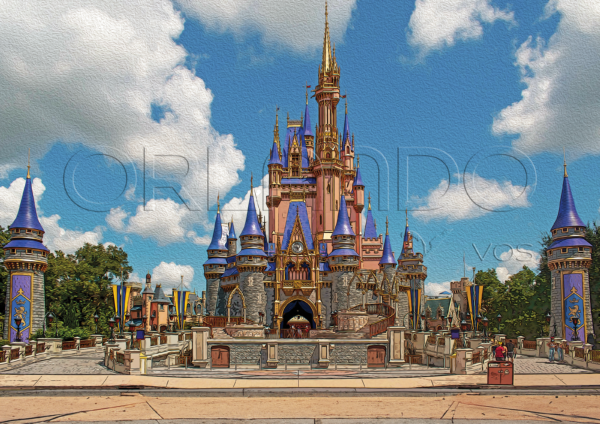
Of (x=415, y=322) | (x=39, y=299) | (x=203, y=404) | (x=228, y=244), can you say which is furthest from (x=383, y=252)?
(x=203, y=404)

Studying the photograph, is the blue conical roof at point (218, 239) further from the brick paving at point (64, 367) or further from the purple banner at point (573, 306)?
the purple banner at point (573, 306)

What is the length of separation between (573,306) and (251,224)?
31899mm

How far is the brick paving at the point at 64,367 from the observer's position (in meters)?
31.4

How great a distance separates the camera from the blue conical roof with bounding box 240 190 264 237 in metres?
61.2

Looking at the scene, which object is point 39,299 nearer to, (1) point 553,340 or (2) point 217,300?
(2) point 217,300

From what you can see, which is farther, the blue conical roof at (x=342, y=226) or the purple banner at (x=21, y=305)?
the blue conical roof at (x=342, y=226)

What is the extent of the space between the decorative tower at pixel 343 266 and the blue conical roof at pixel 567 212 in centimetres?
2071

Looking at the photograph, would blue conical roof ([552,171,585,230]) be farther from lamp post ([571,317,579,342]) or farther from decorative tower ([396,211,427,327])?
decorative tower ([396,211,427,327])

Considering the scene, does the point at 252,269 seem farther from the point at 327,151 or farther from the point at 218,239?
the point at 327,151

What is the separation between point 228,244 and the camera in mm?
70375

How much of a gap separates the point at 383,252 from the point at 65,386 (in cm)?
5084

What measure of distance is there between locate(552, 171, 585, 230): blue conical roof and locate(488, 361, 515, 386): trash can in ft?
82.2

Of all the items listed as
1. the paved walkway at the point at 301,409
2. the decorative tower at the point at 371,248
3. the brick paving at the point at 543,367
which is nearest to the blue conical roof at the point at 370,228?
the decorative tower at the point at 371,248

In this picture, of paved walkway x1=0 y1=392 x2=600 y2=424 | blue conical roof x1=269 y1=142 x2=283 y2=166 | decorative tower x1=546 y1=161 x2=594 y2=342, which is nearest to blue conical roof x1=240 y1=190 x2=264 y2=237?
blue conical roof x1=269 y1=142 x2=283 y2=166
